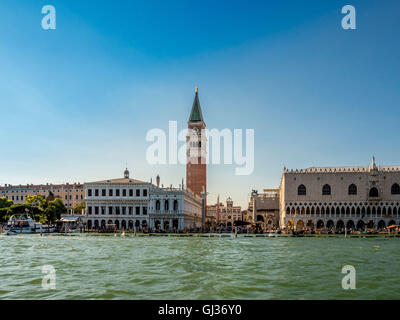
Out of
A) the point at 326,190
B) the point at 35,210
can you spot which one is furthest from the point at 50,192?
the point at 326,190

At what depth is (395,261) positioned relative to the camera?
2147cm

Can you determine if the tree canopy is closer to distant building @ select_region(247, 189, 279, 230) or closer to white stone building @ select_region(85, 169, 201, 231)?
white stone building @ select_region(85, 169, 201, 231)

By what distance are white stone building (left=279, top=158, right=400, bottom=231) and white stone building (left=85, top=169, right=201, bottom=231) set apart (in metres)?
18.2

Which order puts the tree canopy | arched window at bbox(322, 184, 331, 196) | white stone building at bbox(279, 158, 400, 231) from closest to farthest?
1. the tree canopy
2. white stone building at bbox(279, 158, 400, 231)
3. arched window at bbox(322, 184, 331, 196)

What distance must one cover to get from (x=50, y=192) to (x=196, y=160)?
32.8 meters

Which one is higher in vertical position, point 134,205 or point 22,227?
point 134,205

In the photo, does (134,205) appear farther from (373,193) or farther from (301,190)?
(373,193)

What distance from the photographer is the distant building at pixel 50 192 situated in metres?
94.4

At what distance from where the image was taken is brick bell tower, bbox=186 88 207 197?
282ft

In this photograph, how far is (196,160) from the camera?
283 ft

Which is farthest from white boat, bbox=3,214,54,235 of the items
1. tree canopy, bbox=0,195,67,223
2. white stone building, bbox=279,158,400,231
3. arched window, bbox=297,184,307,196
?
arched window, bbox=297,184,307,196

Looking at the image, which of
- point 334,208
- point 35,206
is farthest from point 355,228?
point 35,206
